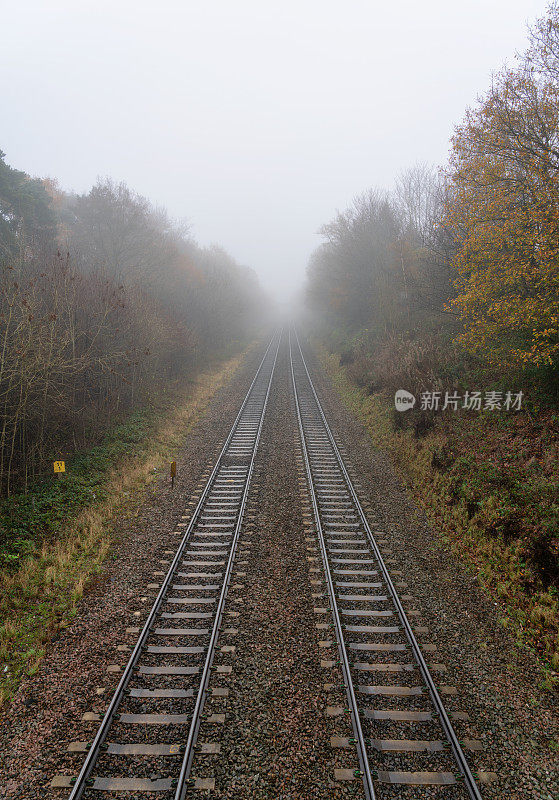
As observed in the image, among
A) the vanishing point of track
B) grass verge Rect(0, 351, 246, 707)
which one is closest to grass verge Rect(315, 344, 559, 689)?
the vanishing point of track

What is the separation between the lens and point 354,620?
663cm

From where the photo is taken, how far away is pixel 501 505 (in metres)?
9.05

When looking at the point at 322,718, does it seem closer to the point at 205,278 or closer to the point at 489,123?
the point at 489,123

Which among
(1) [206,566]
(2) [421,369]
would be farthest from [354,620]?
(2) [421,369]

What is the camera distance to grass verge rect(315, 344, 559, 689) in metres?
6.83

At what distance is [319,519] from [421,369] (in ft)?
29.8

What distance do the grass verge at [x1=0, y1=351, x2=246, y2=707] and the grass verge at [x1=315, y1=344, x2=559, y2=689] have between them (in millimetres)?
7397

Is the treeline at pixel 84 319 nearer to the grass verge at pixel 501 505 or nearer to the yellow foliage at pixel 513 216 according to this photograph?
the grass verge at pixel 501 505

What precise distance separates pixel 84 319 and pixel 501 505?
45.3ft

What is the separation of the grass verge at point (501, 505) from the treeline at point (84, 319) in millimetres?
10218

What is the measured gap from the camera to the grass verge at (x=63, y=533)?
252 inches

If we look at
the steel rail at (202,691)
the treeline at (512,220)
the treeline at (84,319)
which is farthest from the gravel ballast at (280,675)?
the treeline at (512,220)

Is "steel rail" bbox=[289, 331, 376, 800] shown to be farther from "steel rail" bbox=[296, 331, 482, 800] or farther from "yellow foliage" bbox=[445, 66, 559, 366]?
"yellow foliage" bbox=[445, 66, 559, 366]

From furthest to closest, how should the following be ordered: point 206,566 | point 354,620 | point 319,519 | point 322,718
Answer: point 319,519 < point 206,566 < point 354,620 < point 322,718
